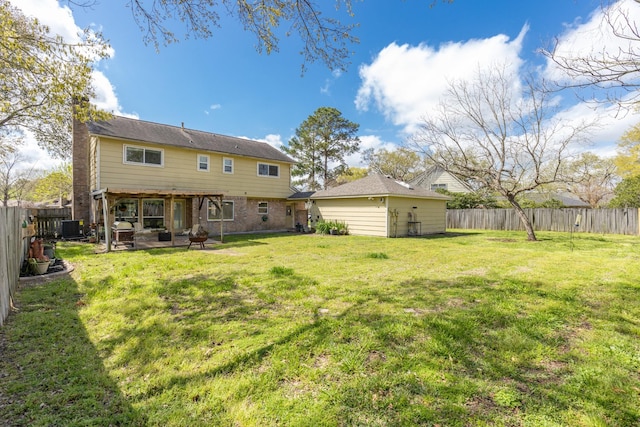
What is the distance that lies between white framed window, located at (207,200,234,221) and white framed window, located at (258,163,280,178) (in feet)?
9.01

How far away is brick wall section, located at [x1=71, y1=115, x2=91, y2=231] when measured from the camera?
13250 mm

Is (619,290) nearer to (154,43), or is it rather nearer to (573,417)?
(573,417)

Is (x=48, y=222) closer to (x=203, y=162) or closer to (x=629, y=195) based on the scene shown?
(x=203, y=162)

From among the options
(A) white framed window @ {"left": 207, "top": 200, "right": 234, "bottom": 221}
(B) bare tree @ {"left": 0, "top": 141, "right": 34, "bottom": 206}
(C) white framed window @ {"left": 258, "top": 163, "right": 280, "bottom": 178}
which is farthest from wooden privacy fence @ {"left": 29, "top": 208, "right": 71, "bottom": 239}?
(B) bare tree @ {"left": 0, "top": 141, "right": 34, "bottom": 206}

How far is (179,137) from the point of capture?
1536 centimetres

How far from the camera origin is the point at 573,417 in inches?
82.7

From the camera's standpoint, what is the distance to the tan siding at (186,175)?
41.7ft

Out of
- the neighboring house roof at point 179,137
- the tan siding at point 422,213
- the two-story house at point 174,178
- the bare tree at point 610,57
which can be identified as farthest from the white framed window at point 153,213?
the bare tree at point 610,57

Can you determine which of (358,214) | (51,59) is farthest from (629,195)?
(51,59)

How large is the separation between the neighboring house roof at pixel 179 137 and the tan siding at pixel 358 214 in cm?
418

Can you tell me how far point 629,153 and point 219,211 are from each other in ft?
108

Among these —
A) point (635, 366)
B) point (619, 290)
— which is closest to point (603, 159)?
point (619, 290)

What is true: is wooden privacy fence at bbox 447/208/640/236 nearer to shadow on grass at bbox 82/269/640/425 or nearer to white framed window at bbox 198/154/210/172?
shadow on grass at bbox 82/269/640/425

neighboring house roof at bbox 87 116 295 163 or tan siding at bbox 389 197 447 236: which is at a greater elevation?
neighboring house roof at bbox 87 116 295 163
